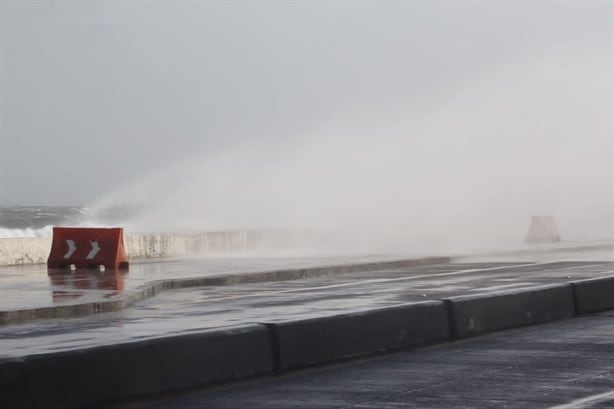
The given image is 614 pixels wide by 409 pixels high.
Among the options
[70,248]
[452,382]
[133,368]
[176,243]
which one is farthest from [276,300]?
[176,243]

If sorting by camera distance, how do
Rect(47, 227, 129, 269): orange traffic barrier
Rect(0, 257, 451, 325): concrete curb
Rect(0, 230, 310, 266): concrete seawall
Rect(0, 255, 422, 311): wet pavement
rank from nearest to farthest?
Rect(0, 257, 451, 325): concrete curb, Rect(0, 255, 422, 311): wet pavement, Rect(47, 227, 129, 269): orange traffic barrier, Rect(0, 230, 310, 266): concrete seawall

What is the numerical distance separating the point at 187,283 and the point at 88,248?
4.21 metres

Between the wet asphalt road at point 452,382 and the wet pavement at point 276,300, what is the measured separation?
2.77 feet

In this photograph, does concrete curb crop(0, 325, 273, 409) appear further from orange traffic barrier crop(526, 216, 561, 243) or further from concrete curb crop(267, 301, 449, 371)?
orange traffic barrier crop(526, 216, 561, 243)

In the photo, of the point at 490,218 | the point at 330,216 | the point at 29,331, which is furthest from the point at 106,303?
the point at 490,218

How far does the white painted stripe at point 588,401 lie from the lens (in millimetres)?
9258

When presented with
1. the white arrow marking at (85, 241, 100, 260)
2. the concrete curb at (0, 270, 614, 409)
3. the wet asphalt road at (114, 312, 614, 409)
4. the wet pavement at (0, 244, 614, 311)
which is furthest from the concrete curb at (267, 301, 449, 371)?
the white arrow marking at (85, 241, 100, 260)

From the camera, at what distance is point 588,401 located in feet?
31.1

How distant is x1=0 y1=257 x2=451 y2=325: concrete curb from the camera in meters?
15.4

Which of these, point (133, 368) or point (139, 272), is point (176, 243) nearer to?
point (139, 272)

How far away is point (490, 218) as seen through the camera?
51.2 meters

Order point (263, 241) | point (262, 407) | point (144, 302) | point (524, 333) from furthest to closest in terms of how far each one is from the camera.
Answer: point (263, 241) → point (144, 302) → point (524, 333) → point (262, 407)

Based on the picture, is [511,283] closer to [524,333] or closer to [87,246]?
[524,333]

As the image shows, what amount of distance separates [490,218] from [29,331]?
126 feet
